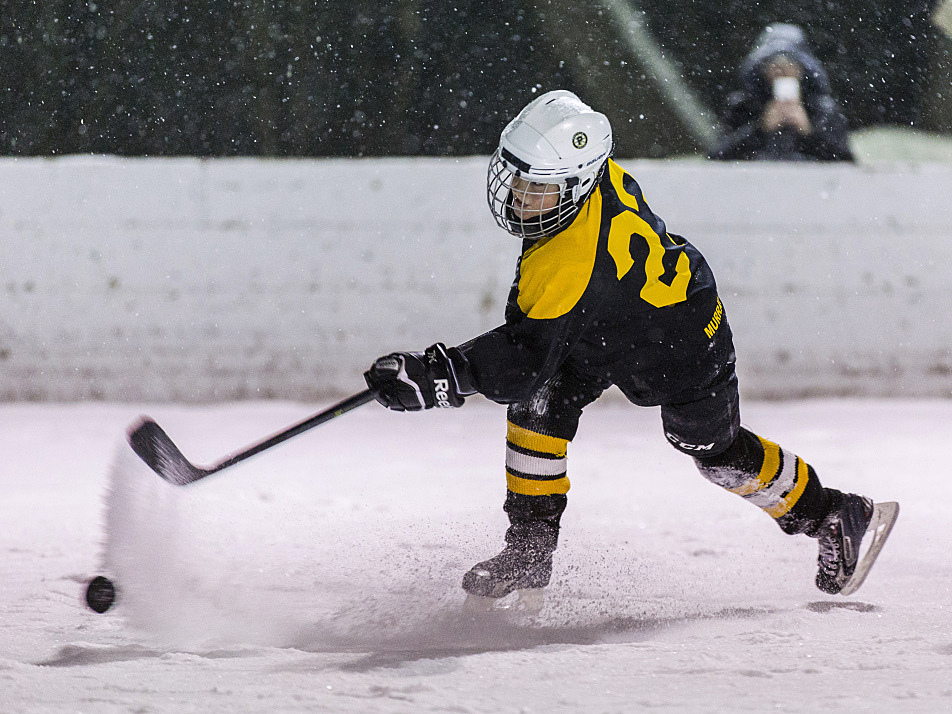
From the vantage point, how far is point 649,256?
2.26 metres

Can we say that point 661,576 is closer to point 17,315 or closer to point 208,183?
point 208,183

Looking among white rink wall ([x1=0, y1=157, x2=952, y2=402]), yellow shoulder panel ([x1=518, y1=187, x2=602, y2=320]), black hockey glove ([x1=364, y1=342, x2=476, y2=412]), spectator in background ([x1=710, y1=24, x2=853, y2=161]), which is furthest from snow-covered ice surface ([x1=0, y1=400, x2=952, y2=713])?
spectator in background ([x1=710, y1=24, x2=853, y2=161])

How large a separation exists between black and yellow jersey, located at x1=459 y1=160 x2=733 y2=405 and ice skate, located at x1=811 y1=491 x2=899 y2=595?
1.64ft

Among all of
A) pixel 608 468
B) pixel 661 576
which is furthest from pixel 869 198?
pixel 661 576

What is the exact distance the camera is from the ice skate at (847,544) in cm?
252

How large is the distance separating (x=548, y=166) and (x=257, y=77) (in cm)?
323

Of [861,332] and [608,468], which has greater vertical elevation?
[861,332]

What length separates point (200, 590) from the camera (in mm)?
2521

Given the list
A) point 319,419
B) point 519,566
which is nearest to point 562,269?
point 319,419

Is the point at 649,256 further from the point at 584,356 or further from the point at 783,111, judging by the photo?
the point at 783,111

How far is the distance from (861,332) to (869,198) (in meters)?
0.57

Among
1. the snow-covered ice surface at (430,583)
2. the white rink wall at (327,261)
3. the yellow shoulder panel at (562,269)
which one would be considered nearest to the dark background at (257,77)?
the white rink wall at (327,261)

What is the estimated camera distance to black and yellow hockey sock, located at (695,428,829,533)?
2.49m

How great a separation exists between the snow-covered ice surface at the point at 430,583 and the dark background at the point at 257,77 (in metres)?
1.45
